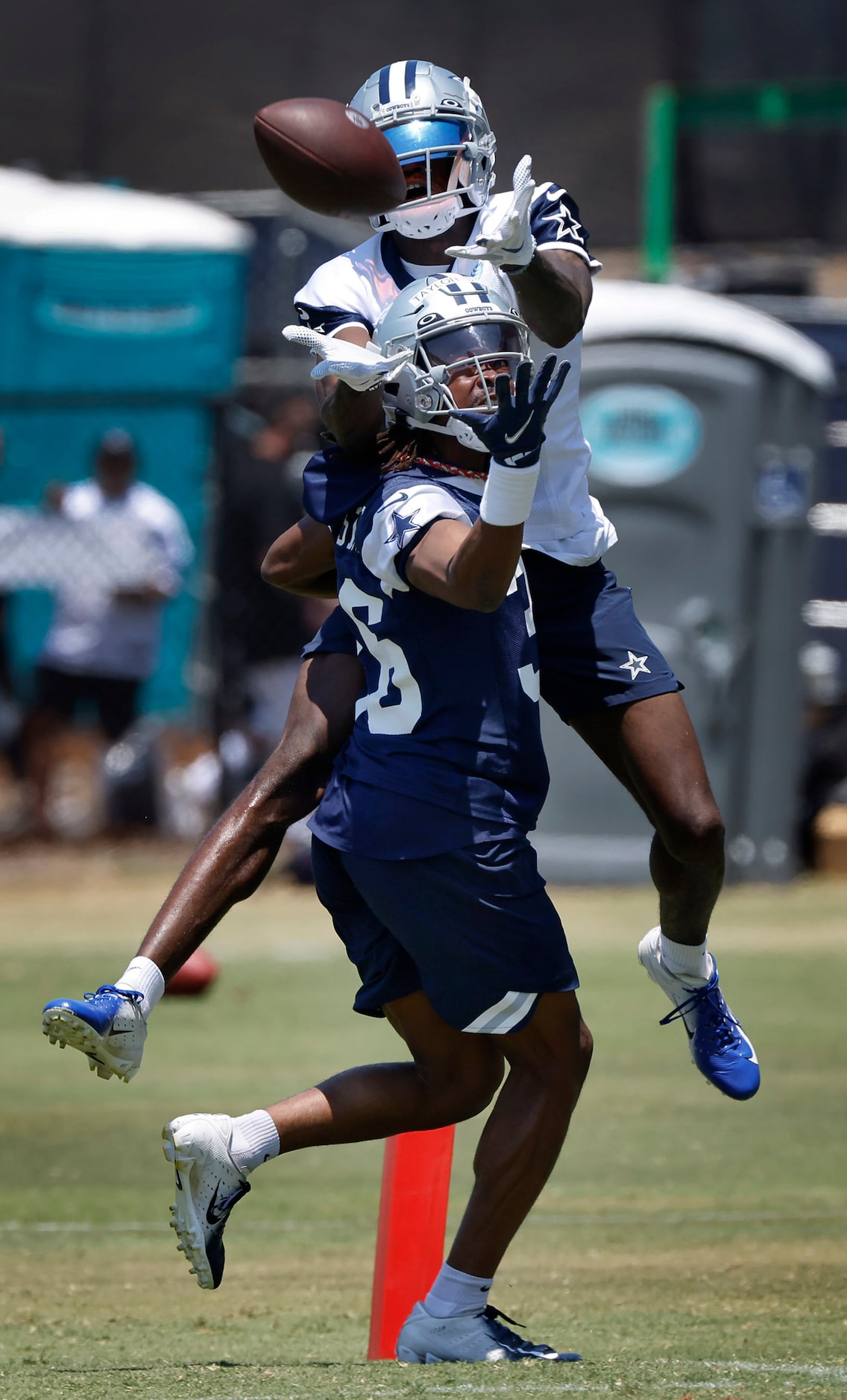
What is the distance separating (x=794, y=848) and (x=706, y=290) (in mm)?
4209

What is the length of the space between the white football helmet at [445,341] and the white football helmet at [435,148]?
0.32 m

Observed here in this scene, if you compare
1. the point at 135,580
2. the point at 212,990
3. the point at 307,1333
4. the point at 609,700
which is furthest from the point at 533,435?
the point at 135,580

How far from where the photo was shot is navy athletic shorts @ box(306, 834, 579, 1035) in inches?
168

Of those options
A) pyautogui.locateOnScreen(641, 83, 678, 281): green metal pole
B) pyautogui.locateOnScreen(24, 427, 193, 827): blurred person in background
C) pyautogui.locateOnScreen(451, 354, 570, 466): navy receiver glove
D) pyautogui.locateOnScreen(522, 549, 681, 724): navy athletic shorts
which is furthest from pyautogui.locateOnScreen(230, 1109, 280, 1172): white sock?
pyautogui.locateOnScreen(641, 83, 678, 281): green metal pole

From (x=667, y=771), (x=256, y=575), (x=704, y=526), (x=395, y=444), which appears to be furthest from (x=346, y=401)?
(x=256, y=575)

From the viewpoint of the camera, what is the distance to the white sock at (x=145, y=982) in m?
4.40

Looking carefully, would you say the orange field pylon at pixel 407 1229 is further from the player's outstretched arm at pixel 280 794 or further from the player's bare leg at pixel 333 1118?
the player's outstretched arm at pixel 280 794

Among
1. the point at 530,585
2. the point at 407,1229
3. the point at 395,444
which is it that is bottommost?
the point at 407,1229

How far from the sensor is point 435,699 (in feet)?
14.0

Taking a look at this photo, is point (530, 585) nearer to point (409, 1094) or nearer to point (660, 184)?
point (409, 1094)

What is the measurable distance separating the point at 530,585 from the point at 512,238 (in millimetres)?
962

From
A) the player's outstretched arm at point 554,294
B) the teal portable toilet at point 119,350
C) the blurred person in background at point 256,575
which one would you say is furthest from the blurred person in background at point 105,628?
the player's outstretched arm at point 554,294

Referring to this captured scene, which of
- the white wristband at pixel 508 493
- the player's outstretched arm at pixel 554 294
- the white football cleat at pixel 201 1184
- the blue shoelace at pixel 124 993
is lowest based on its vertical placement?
the white football cleat at pixel 201 1184

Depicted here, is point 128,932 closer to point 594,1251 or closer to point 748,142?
point 594,1251
